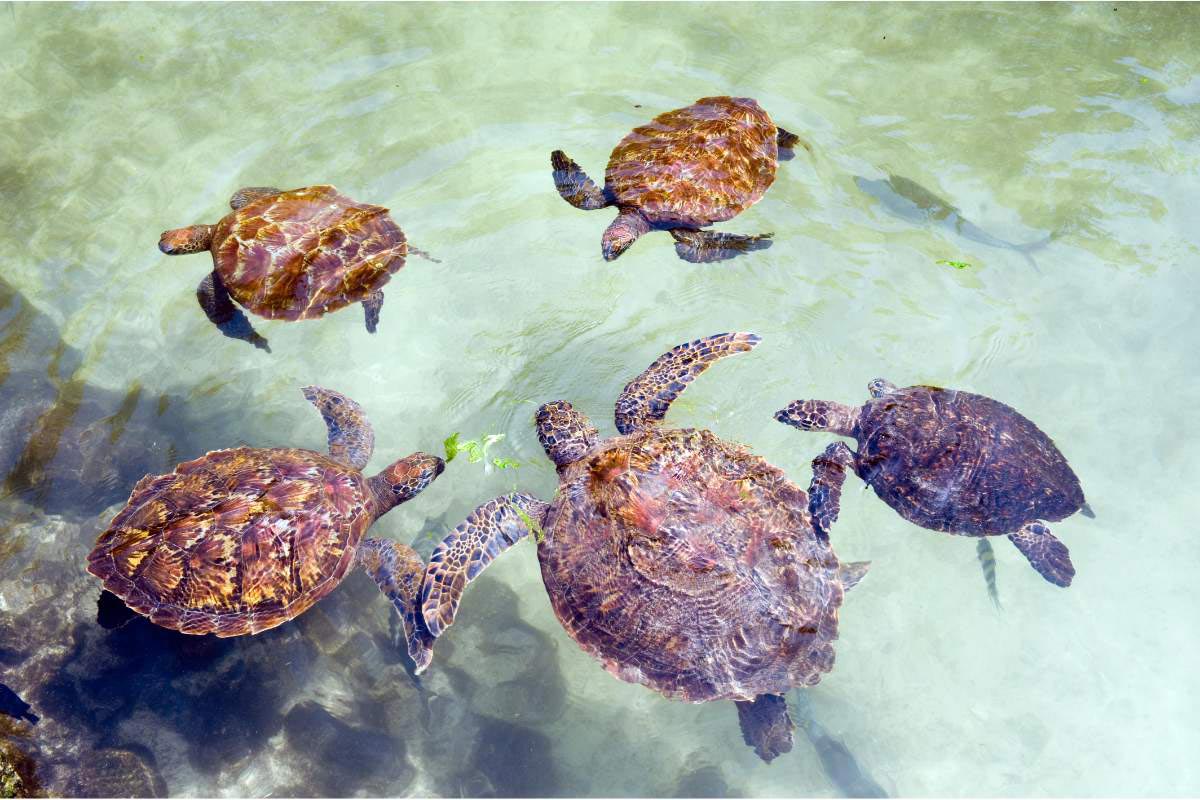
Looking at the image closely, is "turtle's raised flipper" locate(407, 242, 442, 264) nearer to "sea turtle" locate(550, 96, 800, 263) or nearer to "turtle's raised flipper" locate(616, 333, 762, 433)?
"sea turtle" locate(550, 96, 800, 263)

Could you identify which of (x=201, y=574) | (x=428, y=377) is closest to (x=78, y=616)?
(x=201, y=574)

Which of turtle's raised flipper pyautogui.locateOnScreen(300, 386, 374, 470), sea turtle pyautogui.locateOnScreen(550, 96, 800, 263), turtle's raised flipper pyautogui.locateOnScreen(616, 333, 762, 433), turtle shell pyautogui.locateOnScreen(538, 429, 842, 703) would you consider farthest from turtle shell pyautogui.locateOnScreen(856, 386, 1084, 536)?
turtle's raised flipper pyautogui.locateOnScreen(300, 386, 374, 470)

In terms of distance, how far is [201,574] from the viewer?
14.8 feet

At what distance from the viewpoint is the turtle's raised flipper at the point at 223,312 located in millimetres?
6090

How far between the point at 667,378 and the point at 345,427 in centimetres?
264

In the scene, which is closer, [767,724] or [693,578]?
[693,578]

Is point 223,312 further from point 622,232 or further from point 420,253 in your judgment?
point 622,232

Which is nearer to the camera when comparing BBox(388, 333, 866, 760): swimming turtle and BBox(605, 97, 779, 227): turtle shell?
BBox(388, 333, 866, 760): swimming turtle

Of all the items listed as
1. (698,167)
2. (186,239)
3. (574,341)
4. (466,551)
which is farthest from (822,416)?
(186,239)

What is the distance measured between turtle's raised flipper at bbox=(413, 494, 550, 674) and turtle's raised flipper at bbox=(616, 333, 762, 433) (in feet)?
3.27

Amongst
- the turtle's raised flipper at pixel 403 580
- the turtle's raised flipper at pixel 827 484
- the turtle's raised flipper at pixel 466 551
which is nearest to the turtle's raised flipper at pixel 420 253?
the turtle's raised flipper at pixel 466 551

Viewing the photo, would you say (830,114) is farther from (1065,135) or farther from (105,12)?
(105,12)

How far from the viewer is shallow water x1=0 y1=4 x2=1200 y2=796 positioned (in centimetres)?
515

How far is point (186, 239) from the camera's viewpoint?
618 cm
